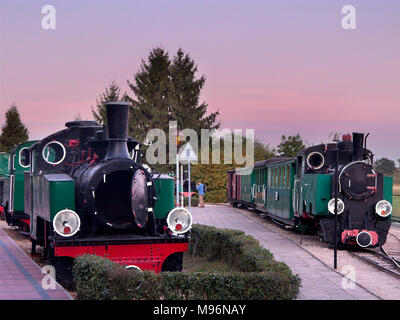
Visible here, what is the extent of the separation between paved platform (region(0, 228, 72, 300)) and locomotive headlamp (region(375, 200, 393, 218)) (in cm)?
918

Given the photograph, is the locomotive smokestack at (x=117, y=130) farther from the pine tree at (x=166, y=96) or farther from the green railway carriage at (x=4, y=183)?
the pine tree at (x=166, y=96)

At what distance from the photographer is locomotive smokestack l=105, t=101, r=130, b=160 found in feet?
41.3

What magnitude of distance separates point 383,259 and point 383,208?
2.07m

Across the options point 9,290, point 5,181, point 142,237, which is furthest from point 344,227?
point 5,181

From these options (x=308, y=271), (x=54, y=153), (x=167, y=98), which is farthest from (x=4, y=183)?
(x=167, y=98)

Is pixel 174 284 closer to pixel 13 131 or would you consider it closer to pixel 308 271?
pixel 308 271

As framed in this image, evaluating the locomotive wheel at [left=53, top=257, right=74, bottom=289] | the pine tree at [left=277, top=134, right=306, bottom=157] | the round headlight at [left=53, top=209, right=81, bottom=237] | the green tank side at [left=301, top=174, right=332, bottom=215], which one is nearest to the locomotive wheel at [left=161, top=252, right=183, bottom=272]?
the locomotive wheel at [left=53, top=257, right=74, bottom=289]

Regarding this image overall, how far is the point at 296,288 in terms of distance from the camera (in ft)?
36.5

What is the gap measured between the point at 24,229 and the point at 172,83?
1714 inches

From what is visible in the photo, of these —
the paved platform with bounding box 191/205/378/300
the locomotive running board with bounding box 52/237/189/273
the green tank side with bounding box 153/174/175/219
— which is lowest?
the paved platform with bounding box 191/205/378/300

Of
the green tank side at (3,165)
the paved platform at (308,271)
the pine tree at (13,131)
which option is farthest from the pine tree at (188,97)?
the paved platform at (308,271)

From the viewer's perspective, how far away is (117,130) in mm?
12711

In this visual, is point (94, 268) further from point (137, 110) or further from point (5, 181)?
point (137, 110)

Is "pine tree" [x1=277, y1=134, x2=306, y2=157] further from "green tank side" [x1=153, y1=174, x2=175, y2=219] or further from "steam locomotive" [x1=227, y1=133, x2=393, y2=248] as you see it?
"green tank side" [x1=153, y1=174, x2=175, y2=219]
